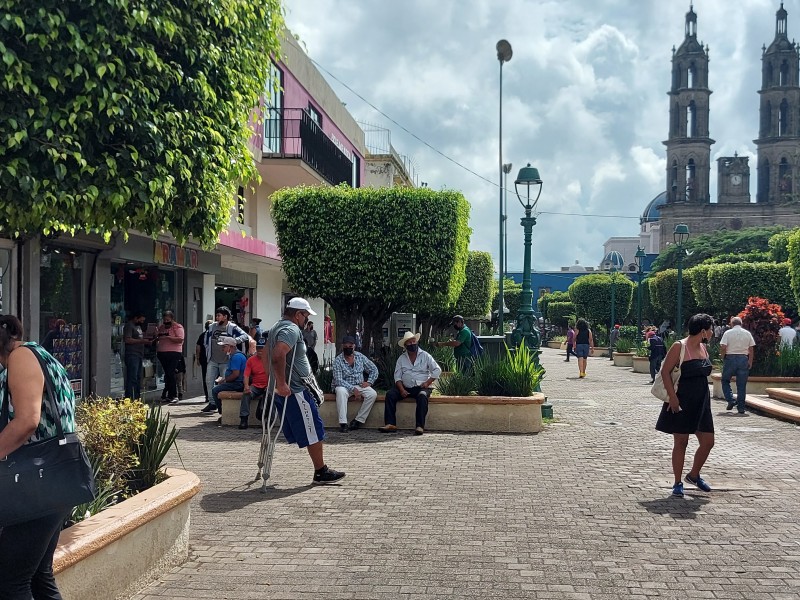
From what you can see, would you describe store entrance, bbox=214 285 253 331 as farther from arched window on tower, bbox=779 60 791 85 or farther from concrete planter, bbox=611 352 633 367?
arched window on tower, bbox=779 60 791 85

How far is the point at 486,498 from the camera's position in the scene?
24.1 feet

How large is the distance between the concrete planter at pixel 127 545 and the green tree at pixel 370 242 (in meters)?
7.70

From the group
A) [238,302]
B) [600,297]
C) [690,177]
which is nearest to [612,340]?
[600,297]

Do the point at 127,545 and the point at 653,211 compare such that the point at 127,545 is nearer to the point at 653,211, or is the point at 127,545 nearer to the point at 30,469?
the point at 30,469

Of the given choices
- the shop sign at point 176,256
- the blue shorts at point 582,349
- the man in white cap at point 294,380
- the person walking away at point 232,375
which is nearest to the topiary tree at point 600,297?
the blue shorts at point 582,349

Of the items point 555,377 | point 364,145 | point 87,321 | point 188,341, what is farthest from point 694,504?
point 364,145

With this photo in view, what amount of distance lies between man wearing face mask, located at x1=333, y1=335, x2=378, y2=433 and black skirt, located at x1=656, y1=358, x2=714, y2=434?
476cm

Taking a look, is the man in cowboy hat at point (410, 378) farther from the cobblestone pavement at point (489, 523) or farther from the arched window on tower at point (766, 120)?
the arched window on tower at point (766, 120)

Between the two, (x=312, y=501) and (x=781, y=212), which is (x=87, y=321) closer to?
(x=312, y=501)

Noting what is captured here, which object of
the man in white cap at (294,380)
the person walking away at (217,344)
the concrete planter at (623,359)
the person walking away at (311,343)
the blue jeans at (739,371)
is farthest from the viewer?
the concrete planter at (623,359)

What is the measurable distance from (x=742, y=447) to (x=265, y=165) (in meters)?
12.0

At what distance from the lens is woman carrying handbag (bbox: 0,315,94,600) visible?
11.0 ft

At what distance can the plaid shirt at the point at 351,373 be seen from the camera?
11.5 m

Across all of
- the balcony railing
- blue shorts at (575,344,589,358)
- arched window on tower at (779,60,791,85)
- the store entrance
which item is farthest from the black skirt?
arched window on tower at (779,60,791,85)
